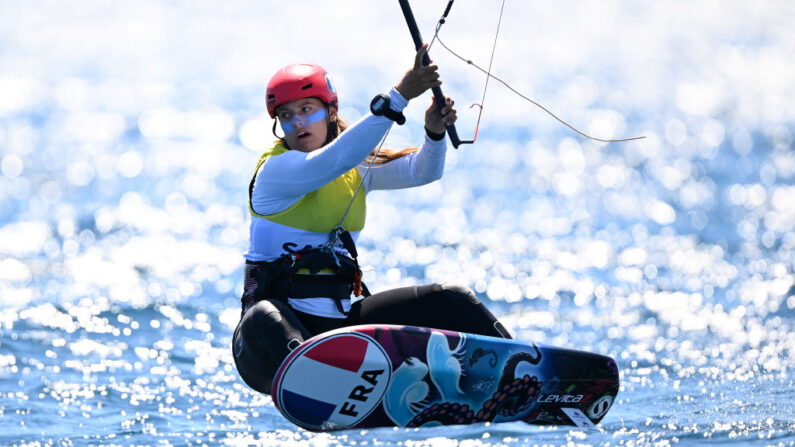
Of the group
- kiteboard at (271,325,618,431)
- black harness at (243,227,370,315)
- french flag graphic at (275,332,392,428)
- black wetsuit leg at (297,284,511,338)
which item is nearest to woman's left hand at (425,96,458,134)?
black harness at (243,227,370,315)

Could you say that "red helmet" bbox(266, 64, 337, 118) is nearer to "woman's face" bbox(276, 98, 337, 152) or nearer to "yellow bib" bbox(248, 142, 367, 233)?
"woman's face" bbox(276, 98, 337, 152)

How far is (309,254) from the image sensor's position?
519 centimetres

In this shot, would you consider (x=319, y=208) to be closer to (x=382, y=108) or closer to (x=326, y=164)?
(x=326, y=164)

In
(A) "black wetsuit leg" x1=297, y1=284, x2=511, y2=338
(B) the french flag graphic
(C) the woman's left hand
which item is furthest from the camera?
(A) "black wetsuit leg" x1=297, y1=284, x2=511, y2=338

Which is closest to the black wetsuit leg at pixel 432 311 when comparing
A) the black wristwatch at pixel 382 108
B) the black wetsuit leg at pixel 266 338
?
the black wetsuit leg at pixel 266 338

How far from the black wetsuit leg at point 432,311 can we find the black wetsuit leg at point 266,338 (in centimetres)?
37

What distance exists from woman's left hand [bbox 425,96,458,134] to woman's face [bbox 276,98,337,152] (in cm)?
53

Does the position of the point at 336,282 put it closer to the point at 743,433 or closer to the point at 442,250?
the point at 743,433

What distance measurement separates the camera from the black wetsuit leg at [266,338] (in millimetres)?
4953

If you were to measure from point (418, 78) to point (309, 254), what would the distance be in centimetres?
106

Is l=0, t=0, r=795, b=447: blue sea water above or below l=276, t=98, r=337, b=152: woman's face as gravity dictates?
below

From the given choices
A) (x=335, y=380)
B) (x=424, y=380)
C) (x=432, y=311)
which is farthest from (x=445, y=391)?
(x=335, y=380)

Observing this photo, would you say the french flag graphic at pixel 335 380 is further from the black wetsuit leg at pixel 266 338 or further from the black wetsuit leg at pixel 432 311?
the black wetsuit leg at pixel 432 311

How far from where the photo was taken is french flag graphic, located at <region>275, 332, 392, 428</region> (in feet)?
16.0
